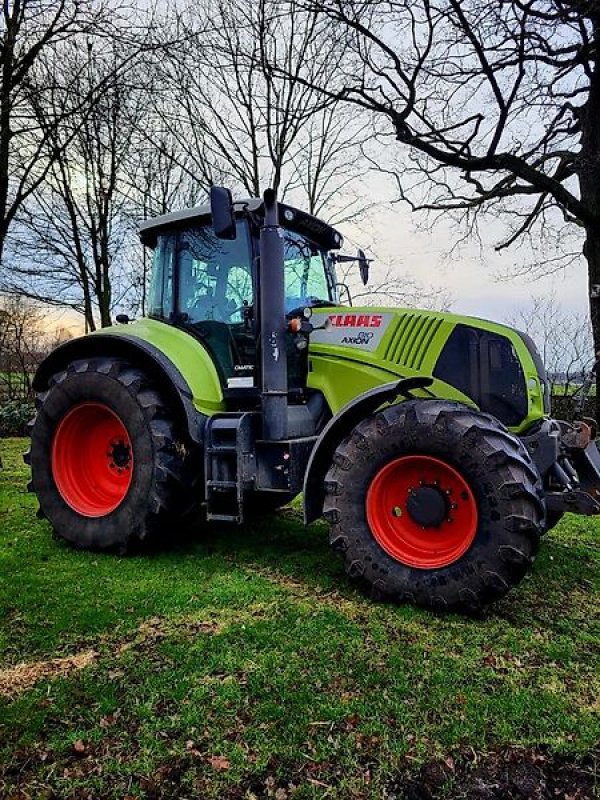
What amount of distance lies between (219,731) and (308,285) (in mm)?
3321

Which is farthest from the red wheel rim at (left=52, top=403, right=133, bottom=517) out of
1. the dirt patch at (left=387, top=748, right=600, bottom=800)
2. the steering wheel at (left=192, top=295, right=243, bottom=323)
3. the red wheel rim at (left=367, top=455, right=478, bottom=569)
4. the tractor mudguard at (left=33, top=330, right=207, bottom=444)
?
the dirt patch at (left=387, top=748, right=600, bottom=800)

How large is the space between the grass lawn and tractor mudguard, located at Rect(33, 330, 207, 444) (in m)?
1.05

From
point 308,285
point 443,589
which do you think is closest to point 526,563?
point 443,589

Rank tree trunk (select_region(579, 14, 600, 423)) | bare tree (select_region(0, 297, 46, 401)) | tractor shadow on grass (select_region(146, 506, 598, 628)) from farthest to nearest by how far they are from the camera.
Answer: bare tree (select_region(0, 297, 46, 401)) → tree trunk (select_region(579, 14, 600, 423)) → tractor shadow on grass (select_region(146, 506, 598, 628))

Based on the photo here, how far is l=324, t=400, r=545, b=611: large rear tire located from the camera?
3129mm

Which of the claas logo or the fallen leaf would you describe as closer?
the fallen leaf

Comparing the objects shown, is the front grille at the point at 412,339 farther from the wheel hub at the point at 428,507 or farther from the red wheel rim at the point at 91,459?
the red wheel rim at the point at 91,459

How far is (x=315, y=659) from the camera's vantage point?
2811 millimetres

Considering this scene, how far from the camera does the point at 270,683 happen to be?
259 centimetres

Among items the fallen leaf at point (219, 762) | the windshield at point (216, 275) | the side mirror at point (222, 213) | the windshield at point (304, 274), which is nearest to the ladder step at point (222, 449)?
the windshield at point (216, 275)

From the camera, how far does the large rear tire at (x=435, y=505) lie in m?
3.13

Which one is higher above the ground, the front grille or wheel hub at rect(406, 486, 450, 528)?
the front grille

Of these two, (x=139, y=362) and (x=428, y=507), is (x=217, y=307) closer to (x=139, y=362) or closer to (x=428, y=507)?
(x=139, y=362)

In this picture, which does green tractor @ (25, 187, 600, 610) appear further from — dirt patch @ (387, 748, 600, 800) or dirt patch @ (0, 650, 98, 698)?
dirt patch @ (0, 650, 98, 698)
